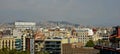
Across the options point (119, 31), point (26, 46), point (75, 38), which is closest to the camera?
point (119, 31)

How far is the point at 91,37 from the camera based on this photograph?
11012 centimetres

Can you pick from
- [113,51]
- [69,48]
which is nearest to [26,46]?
[69,48]

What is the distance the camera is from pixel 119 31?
5525 cm

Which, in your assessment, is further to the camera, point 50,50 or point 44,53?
point 50,50

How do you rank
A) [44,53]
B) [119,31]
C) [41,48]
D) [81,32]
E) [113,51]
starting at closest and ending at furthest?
[113,51] → [119,31] → [44,53] → [41,48] → [81,32]

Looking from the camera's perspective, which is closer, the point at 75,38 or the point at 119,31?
the point at 119,31

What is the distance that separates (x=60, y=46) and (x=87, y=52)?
449 cm

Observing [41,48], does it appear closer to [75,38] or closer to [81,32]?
[75,38]

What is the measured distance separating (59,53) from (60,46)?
1171 mm

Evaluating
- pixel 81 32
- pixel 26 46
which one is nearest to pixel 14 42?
pixel 26 46

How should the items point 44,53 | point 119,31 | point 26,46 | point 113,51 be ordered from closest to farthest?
point 113,51 → point 119,31 → point 44,53 → point 26,46

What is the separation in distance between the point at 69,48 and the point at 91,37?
39.5 m

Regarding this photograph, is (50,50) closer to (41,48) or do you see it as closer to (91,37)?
(41,48)

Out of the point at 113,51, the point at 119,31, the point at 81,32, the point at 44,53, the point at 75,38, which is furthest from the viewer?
the point at 81,32
